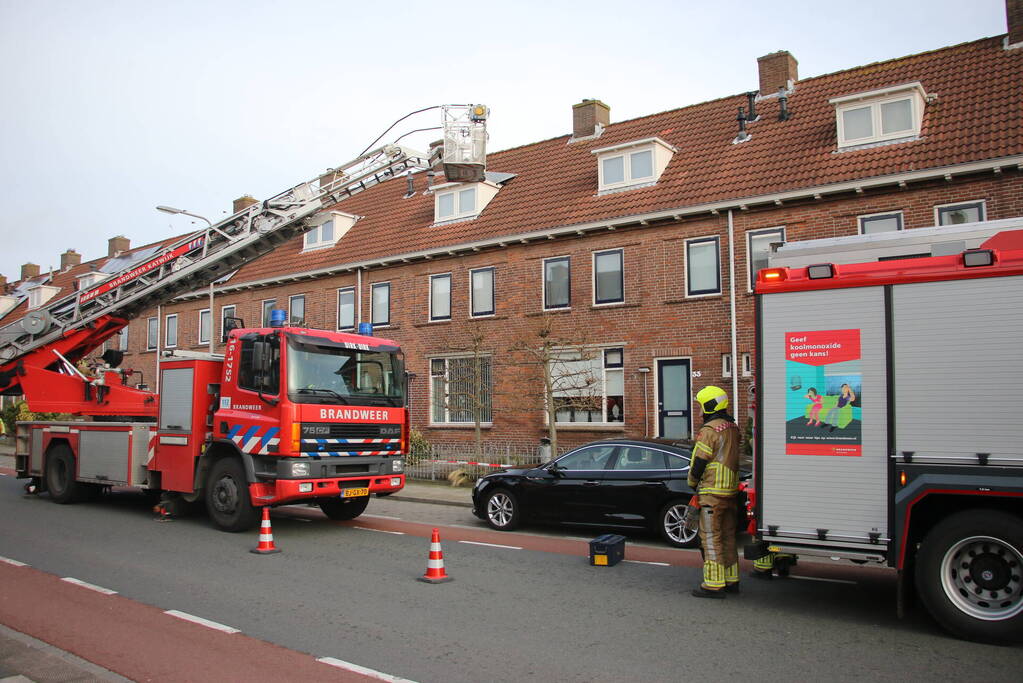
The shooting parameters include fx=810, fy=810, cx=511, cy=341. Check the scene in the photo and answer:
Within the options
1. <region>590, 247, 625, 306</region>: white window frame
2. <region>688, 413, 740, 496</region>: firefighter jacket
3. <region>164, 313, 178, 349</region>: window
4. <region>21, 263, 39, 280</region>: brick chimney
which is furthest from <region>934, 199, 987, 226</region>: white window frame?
<region>21, 263, 39, 280</region>: brick chimney

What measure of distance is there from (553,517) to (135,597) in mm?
5808

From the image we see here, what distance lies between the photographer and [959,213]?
16031 millimetres

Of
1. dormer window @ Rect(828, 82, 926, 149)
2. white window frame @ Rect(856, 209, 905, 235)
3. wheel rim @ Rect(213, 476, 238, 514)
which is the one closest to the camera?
wheel rim @ Rect(213, 476, 238, 514)

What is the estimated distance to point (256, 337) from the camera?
11266 mm

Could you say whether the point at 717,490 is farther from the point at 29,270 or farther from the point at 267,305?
the point at 29,270

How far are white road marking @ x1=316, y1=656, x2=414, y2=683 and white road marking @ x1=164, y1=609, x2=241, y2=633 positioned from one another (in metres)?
1.17

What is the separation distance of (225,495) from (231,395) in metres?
1.41

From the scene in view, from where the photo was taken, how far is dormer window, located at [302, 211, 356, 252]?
91.7ft

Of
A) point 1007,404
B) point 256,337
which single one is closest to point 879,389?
point 1007,404

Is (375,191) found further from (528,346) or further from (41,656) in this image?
(41,656)

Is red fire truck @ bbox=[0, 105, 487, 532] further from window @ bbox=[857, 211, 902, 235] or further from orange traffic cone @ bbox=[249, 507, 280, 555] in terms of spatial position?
window @ bbox=[857, 211, 902, 235]

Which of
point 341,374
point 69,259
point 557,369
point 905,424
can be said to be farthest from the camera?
point 69,259

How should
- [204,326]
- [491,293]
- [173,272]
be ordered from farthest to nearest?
[204,326] < [491,293] < [173,272]

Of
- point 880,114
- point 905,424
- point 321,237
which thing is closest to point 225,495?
point 905,424
